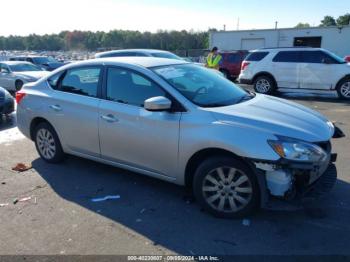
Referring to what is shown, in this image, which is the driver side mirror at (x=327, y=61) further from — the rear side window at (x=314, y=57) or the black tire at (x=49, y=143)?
the black tire at (x=49, y=143)

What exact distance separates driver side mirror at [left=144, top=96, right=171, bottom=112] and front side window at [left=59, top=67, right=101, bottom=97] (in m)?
1.17

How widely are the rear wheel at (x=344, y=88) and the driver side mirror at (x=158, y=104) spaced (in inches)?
A: 393

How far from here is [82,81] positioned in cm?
488

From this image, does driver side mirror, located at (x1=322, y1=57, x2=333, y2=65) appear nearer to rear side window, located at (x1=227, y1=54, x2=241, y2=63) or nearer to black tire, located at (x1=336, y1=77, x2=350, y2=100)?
black tire, located at (x1=336, y1=77, x2=350, y2=100)

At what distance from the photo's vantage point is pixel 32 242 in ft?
11.1

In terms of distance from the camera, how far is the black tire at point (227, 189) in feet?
11.6

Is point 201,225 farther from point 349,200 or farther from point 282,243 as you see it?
point 349,200

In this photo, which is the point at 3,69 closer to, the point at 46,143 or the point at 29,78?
the point at 29,78

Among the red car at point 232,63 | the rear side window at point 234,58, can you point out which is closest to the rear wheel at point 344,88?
the red car at point 232,63

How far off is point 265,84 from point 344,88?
Result: 9.12 ft

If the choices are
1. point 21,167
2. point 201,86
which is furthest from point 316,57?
point 21,167

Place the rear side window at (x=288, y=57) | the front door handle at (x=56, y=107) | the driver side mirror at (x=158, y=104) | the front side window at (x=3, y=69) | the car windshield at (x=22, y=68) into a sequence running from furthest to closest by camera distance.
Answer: the car windshield at (x=22, y=68), the front side window at (x=3, y=69), the rear side window at (x=288, y=57), the front door handle at (x=56, y=107), the driver side mirror at (x=158, y=104)

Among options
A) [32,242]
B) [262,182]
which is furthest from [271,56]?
[32,242]

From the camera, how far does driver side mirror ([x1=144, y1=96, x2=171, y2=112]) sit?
12.3ft
